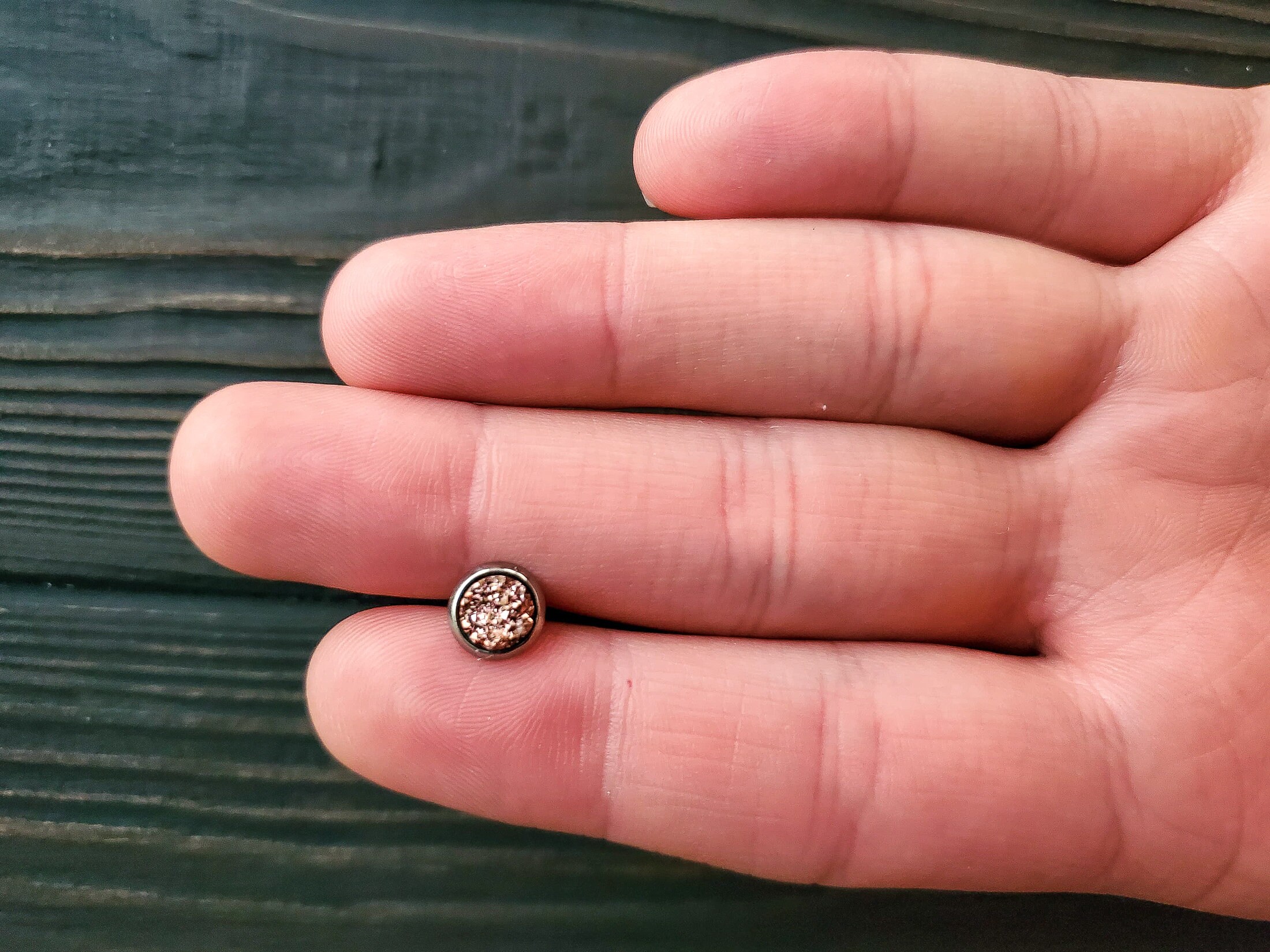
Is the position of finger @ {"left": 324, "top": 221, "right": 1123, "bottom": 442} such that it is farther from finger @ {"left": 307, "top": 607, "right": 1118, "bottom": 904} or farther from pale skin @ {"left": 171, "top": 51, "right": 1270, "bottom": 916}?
finger @ {"left": 307, "top": 607, "right": 1118, "bottom": 904}

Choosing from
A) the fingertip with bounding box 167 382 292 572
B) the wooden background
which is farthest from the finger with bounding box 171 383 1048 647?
the wooden background

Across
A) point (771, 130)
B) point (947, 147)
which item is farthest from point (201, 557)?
point (947, 147)

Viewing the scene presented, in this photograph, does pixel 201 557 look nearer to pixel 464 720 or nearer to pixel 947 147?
pixel 464 720

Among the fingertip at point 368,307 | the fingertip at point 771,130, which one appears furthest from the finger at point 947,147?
the fingertip at point 368,307

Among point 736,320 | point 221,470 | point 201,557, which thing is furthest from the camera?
point 201,557

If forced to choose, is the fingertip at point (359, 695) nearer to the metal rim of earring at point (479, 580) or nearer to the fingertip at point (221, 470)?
the metal rim of earring at point (479, 580)

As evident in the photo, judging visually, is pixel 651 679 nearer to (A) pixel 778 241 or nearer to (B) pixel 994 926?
(A) pixel 778 241

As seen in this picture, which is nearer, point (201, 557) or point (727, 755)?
point (727, 755)
